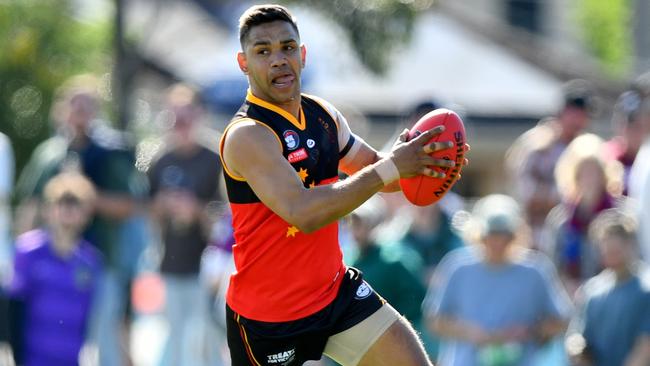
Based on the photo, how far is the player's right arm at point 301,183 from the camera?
6039 mm

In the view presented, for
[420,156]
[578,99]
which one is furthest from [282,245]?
[578,99]

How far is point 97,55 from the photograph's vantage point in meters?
21.1

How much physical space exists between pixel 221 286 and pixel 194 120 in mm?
1262

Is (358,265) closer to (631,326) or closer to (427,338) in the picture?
(427,338)

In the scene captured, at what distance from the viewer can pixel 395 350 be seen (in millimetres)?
6277

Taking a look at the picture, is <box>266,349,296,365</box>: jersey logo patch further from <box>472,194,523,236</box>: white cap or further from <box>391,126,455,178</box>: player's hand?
<box>472,194,523,236</box>: white cap

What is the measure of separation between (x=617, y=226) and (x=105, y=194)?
3905 mm

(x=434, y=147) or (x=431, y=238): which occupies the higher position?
(x=434, y=147)

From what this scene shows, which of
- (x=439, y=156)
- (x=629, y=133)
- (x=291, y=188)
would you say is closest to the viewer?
(x=291, y=188)

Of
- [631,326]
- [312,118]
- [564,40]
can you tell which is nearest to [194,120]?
[631,326]

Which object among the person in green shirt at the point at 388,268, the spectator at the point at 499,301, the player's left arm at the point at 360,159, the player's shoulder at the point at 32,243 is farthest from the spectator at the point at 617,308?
the player's shoulder at the point at 32,243

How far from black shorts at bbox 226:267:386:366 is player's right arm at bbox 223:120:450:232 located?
46 centimetres

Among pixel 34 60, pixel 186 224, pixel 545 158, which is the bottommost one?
pixel 34 60

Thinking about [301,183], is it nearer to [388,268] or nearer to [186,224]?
[388,268]
